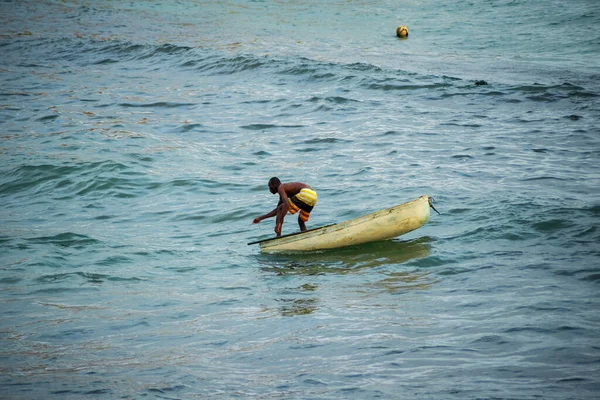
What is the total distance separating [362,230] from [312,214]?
10.0ft

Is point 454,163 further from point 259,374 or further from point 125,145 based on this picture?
point 259,374

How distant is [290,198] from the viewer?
12.5 metres

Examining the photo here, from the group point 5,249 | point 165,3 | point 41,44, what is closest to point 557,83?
point 5,249

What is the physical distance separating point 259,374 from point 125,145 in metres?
13.5

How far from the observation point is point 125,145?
803 inches

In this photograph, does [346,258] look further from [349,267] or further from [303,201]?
[303,201]

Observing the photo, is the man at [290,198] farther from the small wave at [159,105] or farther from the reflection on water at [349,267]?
the small wave at [159,105]

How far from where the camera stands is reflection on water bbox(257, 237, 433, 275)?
11.8m

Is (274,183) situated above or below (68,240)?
above

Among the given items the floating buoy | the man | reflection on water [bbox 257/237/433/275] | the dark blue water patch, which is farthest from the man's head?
the floating buoy

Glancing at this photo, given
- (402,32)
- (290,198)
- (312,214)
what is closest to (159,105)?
(312,214)

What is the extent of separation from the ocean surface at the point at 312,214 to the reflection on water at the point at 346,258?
1.9 inches

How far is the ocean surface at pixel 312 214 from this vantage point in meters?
8.23

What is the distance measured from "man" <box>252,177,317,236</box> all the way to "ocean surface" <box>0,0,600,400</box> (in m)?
0.72
